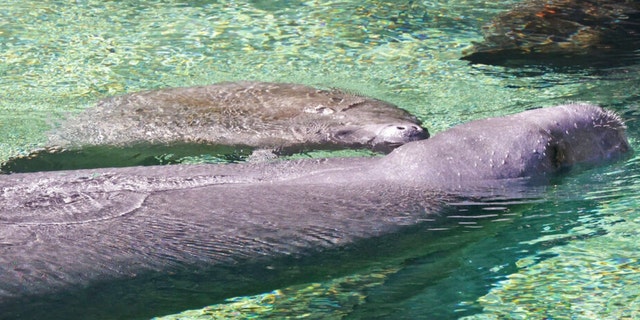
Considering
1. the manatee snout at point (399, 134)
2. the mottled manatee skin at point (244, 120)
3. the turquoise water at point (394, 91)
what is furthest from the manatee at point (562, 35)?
the manatee snout at point (399, 134)

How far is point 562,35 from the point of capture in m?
8.30

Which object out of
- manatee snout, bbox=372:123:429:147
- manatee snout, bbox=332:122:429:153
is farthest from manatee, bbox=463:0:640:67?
manatee snout, bbox=372:123:429:147

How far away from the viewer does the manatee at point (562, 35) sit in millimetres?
7672

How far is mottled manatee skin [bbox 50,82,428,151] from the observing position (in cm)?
605

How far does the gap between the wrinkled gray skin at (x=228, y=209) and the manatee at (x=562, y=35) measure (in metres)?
2.45

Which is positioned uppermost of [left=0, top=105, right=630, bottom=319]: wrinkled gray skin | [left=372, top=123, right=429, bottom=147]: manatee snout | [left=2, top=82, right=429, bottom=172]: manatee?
[left=0, top=105, right=630, bottom=319]: wrinkled gray skin

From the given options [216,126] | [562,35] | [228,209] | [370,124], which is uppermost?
[228,209]

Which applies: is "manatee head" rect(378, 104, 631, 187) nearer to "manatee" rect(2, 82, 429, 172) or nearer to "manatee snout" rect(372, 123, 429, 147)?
"manatee snout" rect(372, 123, 429, 147)

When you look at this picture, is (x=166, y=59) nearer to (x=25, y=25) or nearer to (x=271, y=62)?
(x=271, y=62)

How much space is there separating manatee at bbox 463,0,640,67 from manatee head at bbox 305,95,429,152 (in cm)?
158

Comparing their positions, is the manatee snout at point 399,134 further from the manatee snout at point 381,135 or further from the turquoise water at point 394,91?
the turquoise water at point 394,91

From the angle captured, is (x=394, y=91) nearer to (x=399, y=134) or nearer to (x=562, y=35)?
(x=399, y=134)

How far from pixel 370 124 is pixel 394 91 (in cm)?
116

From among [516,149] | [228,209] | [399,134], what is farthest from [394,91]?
[228,209]
